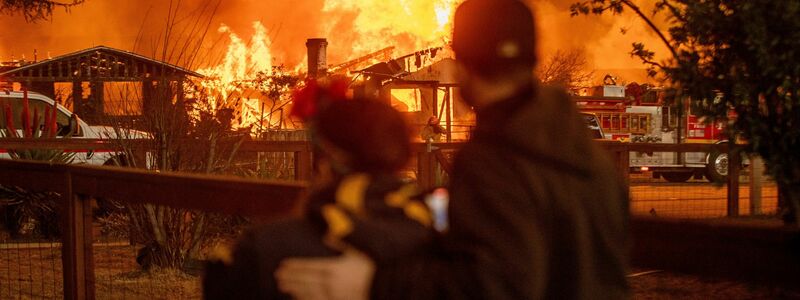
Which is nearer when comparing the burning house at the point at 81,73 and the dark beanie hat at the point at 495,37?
the dark beanie hat at the point at 495,37

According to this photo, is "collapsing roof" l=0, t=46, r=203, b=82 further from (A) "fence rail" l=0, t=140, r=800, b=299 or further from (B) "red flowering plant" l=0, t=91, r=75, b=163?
(A) "fence rail" l=0, t=140, r=800, b=299

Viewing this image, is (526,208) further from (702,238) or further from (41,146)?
(41,146)

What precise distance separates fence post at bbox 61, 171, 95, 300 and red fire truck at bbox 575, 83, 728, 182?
20970mm

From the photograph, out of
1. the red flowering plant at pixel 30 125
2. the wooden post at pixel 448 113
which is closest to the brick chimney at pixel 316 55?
the red flowering plant at pixel 30 125

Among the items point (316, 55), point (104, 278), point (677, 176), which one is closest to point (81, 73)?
point (316, 55)

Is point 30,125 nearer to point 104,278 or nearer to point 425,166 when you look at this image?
point 104,278

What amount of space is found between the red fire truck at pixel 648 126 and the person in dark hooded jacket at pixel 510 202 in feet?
77.7

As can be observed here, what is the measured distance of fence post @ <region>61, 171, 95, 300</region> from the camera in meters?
5.09

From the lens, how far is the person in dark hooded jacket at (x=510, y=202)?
1600mm

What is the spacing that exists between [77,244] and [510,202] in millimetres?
3968

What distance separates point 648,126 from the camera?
28.1 meters

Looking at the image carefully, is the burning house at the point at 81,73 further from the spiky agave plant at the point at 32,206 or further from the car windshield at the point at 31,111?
the spiky agave plant at the point at 32,206

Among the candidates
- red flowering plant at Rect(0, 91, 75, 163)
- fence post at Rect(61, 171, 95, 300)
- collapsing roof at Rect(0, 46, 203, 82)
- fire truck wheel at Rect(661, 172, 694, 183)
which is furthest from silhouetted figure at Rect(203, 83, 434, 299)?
fire truck wheel at Rect(661, 172, 694, 183)

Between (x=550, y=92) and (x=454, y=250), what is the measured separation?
1.07 ft
